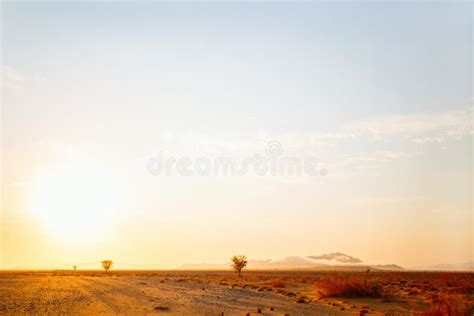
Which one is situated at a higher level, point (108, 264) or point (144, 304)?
point (144, 304)

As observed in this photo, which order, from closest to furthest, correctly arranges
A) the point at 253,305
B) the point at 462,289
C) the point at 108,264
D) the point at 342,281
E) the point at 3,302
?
the point at 3,302 → the point at 253,305 → the point at 342,281 → the point at 462,289 → the point at 108,264

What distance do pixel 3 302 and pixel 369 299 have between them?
1879 cm

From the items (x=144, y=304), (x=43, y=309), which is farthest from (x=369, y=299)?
(x=43, y=309)

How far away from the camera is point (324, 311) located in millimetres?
18781

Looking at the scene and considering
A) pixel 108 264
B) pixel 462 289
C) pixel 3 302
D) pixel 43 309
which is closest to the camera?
pixel 43 309

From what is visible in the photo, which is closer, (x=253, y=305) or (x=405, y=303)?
(x=253, y=305)

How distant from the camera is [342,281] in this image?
998 inches

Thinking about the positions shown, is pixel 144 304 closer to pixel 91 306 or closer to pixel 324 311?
pixel 91 306

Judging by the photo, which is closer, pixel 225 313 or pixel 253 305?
pixel 225 313

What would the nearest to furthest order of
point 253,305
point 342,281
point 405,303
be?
1. point 253,305
2. point 405,303
3. point 342,281

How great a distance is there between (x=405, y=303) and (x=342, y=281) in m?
4.03

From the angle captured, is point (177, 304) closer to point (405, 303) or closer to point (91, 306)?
point (91, 306)

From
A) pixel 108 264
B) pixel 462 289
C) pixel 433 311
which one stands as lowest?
pixel 108 264

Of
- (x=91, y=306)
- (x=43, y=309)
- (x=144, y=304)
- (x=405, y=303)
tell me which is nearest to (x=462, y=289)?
(x=405, y=303)
